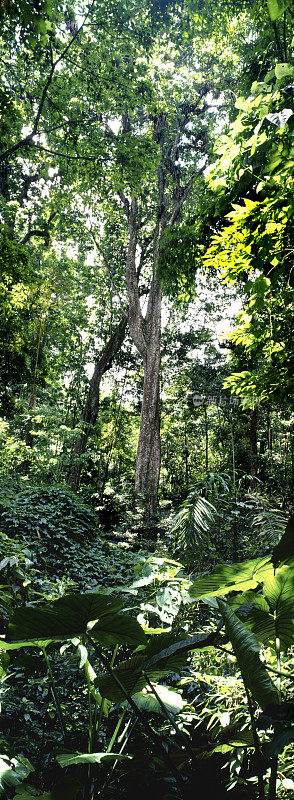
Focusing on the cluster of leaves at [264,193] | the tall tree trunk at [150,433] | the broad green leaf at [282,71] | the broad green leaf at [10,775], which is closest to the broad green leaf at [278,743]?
the broad green leaf at [10,775]

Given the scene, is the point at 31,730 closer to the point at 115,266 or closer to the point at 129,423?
the point at 115,266

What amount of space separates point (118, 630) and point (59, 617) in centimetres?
10

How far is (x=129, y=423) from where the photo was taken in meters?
14.4

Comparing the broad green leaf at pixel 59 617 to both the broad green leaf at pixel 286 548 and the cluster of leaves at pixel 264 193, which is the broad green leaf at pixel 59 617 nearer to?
the broad green leaf at pixel 286 548

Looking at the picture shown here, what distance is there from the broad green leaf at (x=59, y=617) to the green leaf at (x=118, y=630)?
14mm

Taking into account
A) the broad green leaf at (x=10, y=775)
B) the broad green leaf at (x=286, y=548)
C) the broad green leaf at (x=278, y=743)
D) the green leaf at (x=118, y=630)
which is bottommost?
the broad green leaf at (x=10, y=775)

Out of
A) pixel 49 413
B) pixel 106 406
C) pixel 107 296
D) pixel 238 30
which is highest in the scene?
pixel 238 30

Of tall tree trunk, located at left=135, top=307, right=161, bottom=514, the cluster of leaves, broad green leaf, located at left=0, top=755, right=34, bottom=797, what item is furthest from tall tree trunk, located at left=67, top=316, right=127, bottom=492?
broad green leaf, located at left=0, top=755, right=34, bottom=797

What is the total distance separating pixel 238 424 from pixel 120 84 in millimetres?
9850

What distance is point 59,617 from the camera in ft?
1.94

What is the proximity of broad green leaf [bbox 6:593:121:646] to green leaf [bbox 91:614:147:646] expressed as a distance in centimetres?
1

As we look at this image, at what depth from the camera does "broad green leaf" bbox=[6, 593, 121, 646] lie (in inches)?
22.2

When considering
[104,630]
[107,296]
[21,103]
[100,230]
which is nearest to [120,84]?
[21,103]

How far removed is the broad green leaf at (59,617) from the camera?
56cm
